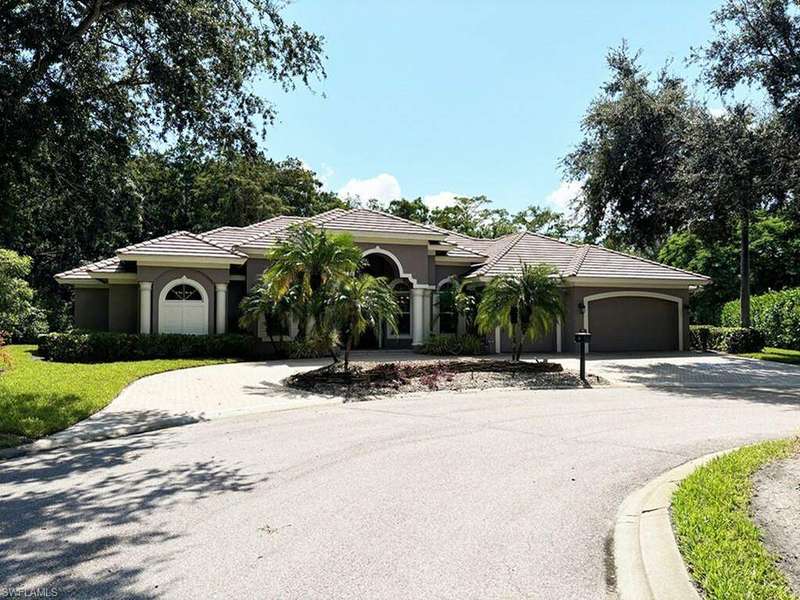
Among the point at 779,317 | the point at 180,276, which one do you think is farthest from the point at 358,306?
the point at 779,317

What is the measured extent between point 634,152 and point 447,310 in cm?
890

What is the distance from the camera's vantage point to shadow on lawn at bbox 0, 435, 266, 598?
4.00 m

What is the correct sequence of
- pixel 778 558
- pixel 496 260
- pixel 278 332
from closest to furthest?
pixel 778 558 < pixel 278 332 < pixel 496 260

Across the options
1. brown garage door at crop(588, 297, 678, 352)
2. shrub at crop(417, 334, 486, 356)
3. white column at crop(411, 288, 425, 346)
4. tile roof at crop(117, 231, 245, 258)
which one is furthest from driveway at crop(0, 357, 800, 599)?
brown garage door at crop(588, 297, 678, 352)

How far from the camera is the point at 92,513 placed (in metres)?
5.30

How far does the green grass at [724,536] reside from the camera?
3561 mm

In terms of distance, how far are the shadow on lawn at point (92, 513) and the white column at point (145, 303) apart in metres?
13.5

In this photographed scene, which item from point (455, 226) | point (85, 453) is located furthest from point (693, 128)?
point (455, 226)

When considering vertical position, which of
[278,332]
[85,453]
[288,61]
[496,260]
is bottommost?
[85,453]

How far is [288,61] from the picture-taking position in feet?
42.6

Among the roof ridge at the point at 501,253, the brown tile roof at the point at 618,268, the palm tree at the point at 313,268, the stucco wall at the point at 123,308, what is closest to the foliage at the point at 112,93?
the palm tree at the point at 313,268

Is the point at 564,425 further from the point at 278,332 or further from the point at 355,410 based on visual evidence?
the point at 278,332

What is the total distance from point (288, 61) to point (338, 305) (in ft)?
17.8

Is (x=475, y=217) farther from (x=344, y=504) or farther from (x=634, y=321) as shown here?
(x=344, y=504)
